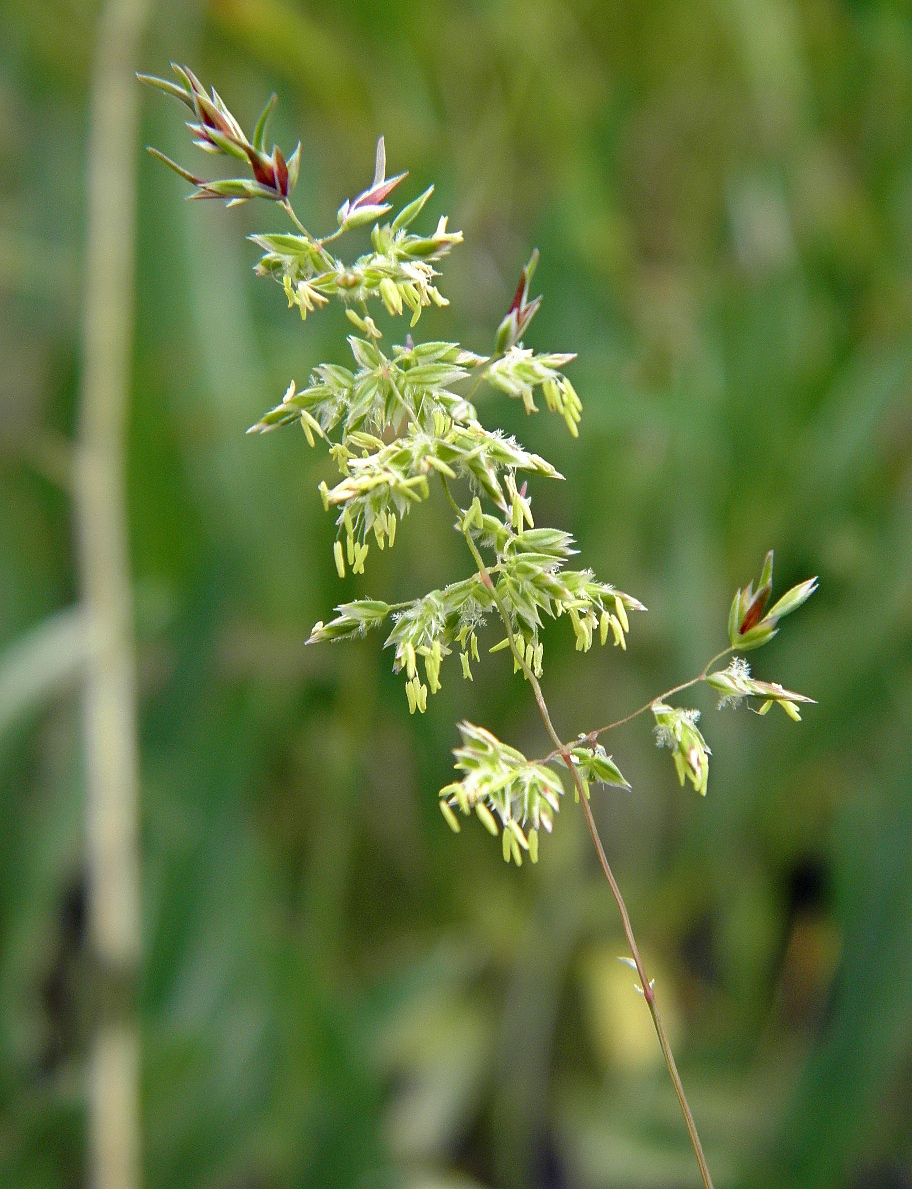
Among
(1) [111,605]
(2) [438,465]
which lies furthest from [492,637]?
(2) [438,465]

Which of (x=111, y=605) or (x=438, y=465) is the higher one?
(x=111, y=605)

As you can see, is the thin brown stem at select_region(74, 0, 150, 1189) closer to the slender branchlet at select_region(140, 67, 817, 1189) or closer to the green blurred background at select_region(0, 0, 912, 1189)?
the green blurred background at select_region(0, 0, 912, 1189)

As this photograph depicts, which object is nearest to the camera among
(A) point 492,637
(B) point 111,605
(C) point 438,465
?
(C) point 438,465

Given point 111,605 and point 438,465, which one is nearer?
point 438,465

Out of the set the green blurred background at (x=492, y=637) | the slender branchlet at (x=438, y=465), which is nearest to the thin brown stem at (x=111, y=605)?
the green blurred background at (x=492, y=637)

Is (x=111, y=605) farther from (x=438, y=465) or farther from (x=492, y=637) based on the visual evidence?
(x=438, y=465)

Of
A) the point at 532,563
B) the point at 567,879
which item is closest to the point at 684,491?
the point at 567,879

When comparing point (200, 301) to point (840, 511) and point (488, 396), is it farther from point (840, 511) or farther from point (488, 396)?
point (840, 511)

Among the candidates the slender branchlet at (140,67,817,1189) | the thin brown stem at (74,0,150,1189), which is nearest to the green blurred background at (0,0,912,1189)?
the thin brown stem at (74,0,150,1189)

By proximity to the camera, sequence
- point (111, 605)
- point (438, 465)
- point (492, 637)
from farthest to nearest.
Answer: point (492, 637) → point (111, 605) → point (438, 465)
